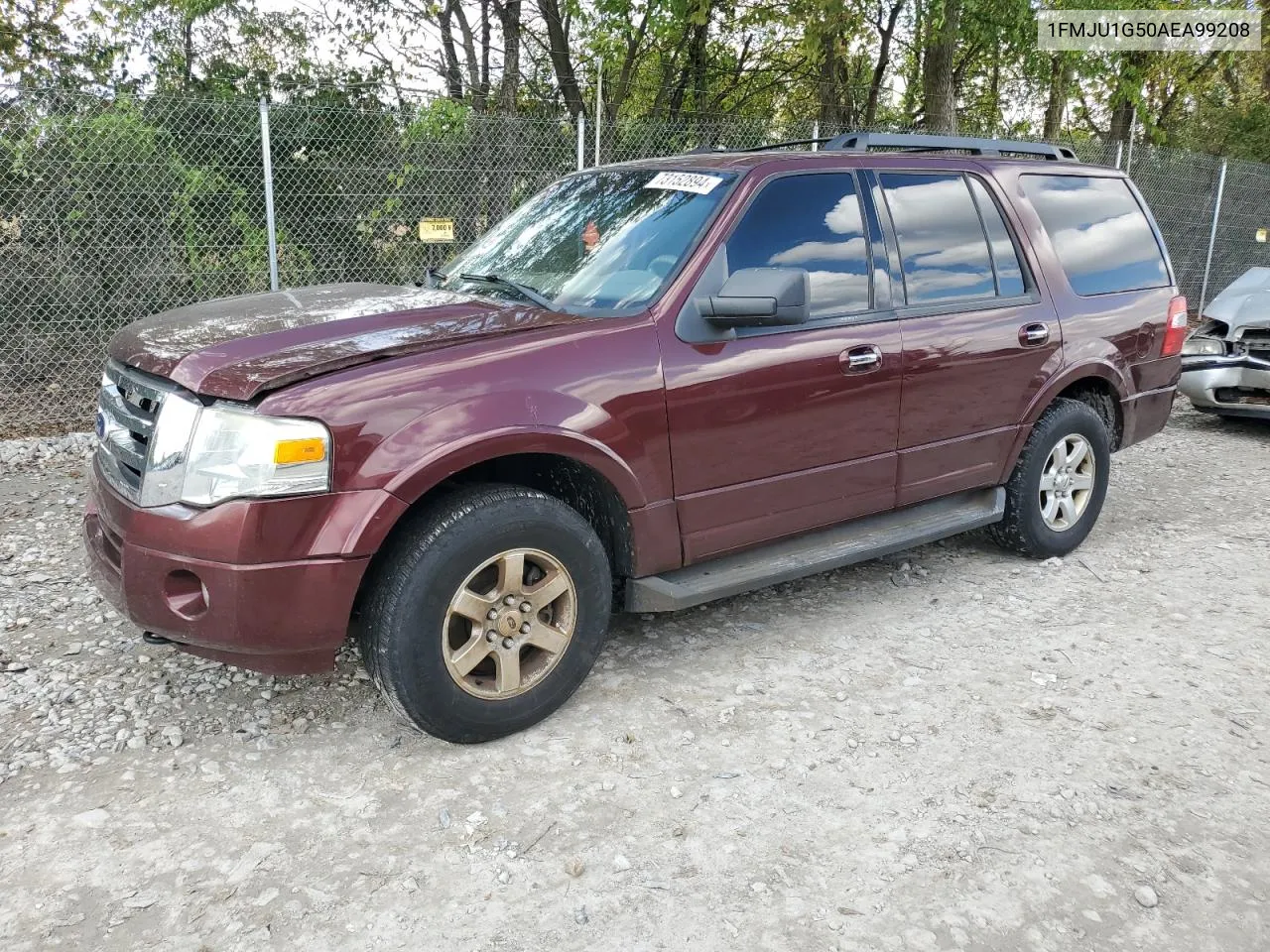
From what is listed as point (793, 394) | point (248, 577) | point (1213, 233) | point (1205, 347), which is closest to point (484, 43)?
point (1205, 347)

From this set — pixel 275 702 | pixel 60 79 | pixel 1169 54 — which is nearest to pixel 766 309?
pixel 275 702

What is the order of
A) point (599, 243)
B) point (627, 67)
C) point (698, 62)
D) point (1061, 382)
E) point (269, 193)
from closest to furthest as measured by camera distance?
point (599, 243) < point (1061, 382) < point (269, 193) < point (627, 67) < point (698, 62)

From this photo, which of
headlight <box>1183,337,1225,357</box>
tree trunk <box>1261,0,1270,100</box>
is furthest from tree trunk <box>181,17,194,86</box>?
tree trunk <box>1261,0,1270,100</box>

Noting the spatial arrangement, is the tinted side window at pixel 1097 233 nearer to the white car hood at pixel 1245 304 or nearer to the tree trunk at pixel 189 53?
the white car hood at pixel 1245 304

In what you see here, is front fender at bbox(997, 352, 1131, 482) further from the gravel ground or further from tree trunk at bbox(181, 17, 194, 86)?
tree trunk at bbox(181, 17, 194, 86)

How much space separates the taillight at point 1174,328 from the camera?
17.1 feet

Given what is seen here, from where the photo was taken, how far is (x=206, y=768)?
3.10 meters

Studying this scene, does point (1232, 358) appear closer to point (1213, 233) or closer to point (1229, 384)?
point (1229, 384)

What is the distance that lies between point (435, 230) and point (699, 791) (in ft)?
18.6

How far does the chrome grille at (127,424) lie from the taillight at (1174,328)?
4.77 meters

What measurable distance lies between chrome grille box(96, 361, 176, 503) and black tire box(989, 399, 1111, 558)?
12.2ft

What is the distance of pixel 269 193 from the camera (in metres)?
7.08

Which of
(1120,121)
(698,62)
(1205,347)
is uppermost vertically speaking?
(698,62)

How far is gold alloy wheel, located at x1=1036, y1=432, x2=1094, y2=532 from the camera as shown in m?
4.90
